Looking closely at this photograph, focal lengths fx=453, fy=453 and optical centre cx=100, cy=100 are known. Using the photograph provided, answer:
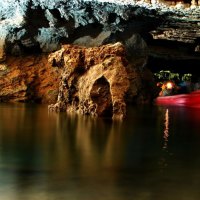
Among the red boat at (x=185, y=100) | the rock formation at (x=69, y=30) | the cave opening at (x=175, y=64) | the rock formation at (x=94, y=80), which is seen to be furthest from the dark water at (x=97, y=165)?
the cave opening at (x=175, y=64)

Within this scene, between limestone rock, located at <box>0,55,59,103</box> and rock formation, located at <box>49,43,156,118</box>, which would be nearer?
rock formation, located at <box>49,43,156,118</box>

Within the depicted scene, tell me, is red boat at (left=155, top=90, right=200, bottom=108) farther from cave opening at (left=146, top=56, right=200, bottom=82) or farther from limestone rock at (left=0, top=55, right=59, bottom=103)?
cave opening at (left=146, top=56, right=200, bottom=82)

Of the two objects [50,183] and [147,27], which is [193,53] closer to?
[147,27]

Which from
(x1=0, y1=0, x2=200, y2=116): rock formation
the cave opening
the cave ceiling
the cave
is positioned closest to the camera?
the cave

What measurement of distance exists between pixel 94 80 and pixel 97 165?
5.26 m

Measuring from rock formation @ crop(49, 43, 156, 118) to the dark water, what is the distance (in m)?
2.58

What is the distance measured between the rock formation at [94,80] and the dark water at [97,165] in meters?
2.58

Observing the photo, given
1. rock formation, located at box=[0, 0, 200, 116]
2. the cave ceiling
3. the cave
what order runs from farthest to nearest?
1. rock formation, located at box=[0, 0, 200, 116]
2. the cave ceiling
3. the cave

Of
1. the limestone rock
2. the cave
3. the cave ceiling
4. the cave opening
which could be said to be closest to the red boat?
the cave ceiling

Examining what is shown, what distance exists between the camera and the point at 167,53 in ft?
65.5

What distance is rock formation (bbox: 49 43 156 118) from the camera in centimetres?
844

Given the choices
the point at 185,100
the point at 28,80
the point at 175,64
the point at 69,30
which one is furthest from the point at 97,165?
the point at 175,64

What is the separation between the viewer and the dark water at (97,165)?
264 centimetres

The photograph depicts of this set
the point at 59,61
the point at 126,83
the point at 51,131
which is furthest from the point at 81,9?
the point at 51,131
